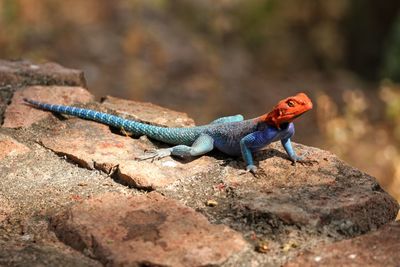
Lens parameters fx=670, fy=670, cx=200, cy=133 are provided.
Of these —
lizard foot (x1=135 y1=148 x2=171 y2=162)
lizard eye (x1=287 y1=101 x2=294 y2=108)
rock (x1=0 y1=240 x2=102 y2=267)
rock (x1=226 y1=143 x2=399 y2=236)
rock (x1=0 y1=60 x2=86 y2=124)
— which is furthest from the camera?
rock (x1=0 y1=60 x2=86 y2=124)

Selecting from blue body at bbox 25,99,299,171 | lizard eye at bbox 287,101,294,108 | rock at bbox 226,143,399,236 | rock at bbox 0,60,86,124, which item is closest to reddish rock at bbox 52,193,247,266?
rock at bbox 226,143,399,236

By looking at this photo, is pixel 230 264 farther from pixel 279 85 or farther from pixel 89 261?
pixel 279 85

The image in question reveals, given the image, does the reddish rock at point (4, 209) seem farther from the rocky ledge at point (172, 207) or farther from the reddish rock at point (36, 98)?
the reddish rock at point (36, 98)

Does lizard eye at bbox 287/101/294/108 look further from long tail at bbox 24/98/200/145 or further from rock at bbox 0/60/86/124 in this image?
rock at bbox 0/60/86/124

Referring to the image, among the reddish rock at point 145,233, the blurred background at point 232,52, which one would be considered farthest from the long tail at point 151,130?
the blurred background at point 232,52

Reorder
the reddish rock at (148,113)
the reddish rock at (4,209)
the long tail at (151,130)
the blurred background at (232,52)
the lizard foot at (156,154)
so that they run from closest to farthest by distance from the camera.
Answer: the reddish rock at (4,209) < the lizard foot at (156,154) < the long tail at (151,130) < the reddish rock at (148,113) < the blurred background at (232,52)

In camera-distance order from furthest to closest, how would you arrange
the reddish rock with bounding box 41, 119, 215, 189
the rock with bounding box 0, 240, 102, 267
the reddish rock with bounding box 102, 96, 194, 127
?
1. the reddish rock with bounding box 102, 96, 194, 127
2. the reddish rock with bounding box 41, 119, 215, 189
3. the rock with bounding box 0, 240, 102, 267
